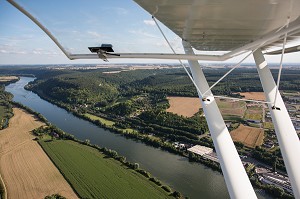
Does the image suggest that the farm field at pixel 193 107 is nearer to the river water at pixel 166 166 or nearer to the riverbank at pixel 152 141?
the riverbank at pixel 152 141

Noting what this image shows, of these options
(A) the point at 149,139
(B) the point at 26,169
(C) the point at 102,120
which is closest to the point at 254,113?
(A) the point at 149,139

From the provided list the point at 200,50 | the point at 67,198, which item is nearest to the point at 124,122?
the point at 67,198

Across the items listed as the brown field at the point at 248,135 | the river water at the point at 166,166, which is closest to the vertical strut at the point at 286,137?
the river water at the point at 166,166

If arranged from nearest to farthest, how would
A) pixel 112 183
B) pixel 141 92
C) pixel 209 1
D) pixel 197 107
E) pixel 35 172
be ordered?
1. pixel 209 1
2. pixel 112 183
3. pixel 35 172
4. pixel 197 107
5. pixel 141 92

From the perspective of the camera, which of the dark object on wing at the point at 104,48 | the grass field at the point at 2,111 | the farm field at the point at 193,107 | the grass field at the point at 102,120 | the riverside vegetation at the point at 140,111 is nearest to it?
the dark object on wing at the point at 104,48

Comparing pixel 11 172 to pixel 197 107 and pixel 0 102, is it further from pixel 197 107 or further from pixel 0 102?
pixel 0 102

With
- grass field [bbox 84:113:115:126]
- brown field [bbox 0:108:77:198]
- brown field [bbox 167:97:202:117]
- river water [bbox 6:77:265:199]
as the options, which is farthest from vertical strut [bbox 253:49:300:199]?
brown field [bbox 167:97:202:117]

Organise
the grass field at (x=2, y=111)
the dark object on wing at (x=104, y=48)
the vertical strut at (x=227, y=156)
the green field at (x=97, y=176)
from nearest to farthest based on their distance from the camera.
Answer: the dark object on wing at (x=104, y=48) → the vertical strut at (x=227, y=156) → the green field at (x=97, y=176) → the grass field at (x=2, y=111)
